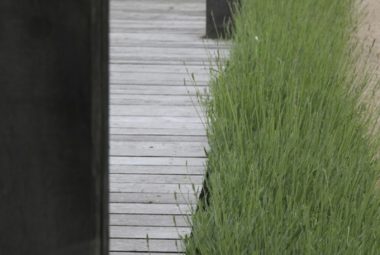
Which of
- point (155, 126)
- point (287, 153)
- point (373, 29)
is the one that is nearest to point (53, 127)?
point (287, 153)

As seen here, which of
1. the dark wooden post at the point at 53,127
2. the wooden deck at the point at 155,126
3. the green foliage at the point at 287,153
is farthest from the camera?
the wooden deck at the point at 155,126

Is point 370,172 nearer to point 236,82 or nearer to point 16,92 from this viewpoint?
point 236,82

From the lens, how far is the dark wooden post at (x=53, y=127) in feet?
4.62

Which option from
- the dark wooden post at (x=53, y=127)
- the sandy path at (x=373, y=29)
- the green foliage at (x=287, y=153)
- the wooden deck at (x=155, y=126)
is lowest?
the sandy path at (x=373, y=29)

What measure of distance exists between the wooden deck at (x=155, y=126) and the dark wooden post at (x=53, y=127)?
115 centimetres

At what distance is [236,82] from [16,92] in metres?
3.01

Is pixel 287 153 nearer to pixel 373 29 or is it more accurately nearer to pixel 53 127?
pixel 53 127

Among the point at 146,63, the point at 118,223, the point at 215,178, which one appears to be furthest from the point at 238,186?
the point at 146,63

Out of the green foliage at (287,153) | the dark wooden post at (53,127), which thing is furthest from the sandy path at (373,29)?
the dark wooden post at (53,127)

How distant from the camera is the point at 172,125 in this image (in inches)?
196

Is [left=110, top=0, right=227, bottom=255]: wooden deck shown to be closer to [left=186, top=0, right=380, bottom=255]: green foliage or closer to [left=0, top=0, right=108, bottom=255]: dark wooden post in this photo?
[left=186, top=0, right=380, bottom=255]: green foliage

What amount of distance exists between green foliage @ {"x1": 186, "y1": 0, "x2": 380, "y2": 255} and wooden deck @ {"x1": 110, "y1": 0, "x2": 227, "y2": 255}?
16 centimetres

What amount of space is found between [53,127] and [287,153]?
1681mm

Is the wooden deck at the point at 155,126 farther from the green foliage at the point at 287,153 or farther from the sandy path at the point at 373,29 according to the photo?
the sandy path at the point at 373,29
